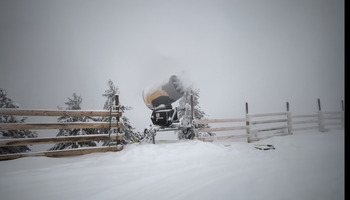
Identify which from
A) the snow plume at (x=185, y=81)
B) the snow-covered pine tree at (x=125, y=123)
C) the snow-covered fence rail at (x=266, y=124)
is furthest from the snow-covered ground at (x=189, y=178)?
the snow-covered pine tree at (x=125, y=123)

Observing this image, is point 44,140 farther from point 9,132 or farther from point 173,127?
point 9,132

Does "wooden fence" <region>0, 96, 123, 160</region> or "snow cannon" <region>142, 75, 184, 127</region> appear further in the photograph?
"snow cannon" <region>142, 75, 184, 127</region>

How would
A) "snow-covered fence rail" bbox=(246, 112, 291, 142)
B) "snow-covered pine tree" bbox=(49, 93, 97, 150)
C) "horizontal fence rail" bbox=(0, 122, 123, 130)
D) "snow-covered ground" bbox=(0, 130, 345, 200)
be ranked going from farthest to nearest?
"snow-covered pine tree" bbox=(49, 93, 97, 150)
"snow-covered fence rail" bbox=(246, 112, 291, 142)
"horizontal fence rail" bbox=(0, 122, 123, 130)
"snow-covered ground" bbox=(0, 130, 345, 200)

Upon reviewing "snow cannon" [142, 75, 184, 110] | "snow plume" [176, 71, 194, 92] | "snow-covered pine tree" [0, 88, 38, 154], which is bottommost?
"snow-covered pine tree" [0, 88, 38, 154]

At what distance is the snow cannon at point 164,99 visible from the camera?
18.0ft

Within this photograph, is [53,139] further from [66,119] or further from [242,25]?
[66,119]

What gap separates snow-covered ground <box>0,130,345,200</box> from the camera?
2.89 feet

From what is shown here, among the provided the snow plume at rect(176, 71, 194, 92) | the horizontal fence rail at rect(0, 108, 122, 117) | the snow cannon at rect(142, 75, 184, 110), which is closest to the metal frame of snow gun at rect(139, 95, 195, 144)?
the snow cannon at rect(142, 75, 184, 110)

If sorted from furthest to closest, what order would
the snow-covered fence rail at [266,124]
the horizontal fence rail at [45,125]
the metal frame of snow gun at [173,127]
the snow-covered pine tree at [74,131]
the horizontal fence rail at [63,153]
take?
the snow-covered pine tree at [74,131], the snow-covered fence rail at [266,124], the metal frame of snow gun at [173,127], the horizontal fence rail at [45,125], the horizontal fence rail at [63,153]

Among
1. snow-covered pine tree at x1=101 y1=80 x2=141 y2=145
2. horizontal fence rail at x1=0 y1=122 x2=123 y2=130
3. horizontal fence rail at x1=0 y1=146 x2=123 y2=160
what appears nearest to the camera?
horizontal fence rail at x1=0 y1=146 x2=123 y2=160

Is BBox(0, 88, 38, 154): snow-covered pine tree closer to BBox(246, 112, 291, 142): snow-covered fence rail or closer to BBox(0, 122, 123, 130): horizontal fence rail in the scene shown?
BBox(0, 122, 123, 130): horizontal fence rail

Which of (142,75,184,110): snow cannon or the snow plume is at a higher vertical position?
the snow plume

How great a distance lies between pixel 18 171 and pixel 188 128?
4.72m

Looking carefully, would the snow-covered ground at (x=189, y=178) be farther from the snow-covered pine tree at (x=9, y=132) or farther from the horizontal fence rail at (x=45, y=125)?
the snow-covered pine tree at (x=9, y=132)
